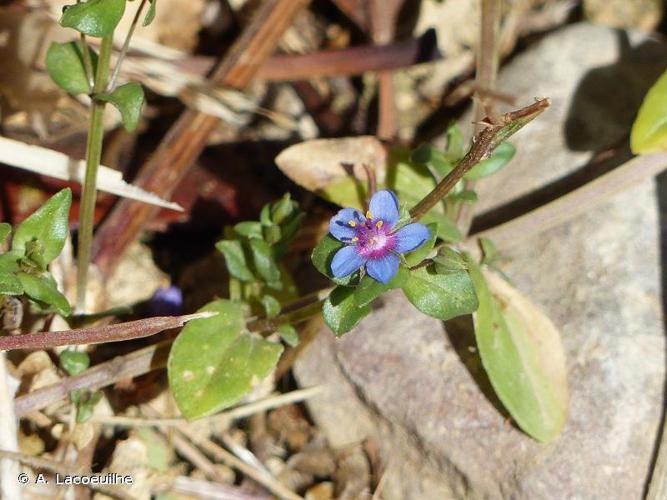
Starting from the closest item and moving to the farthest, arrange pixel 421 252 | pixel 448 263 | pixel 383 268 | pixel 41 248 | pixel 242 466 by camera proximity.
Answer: pixel 383 268
pixel 448 263
pixel 421 252
pixel 41 248
pixel 242 466

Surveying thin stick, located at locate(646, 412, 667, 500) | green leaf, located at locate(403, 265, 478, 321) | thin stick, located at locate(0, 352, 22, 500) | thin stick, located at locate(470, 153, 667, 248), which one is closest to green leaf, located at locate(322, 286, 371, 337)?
green leaf, located at locate(403, 265, 478, 321)

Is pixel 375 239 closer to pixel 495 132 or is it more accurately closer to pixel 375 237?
pixel 375 237

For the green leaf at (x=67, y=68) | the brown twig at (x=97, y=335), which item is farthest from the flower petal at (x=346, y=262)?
the green leaf at (x=67, y=68)

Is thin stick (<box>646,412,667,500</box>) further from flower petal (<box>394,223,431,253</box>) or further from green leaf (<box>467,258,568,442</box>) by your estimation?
flower petal (<box>394,223,431,253</box>)

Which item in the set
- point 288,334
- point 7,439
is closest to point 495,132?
point 288,334

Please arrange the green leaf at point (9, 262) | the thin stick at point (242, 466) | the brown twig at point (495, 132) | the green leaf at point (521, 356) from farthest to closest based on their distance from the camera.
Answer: the thin stick at point (242, 466), the green leaf at point (521, 356), the green leaf at point (9, 262), the brown twig at point (495, 132)

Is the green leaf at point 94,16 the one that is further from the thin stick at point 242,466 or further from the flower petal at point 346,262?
the thin stick at point 242,466
